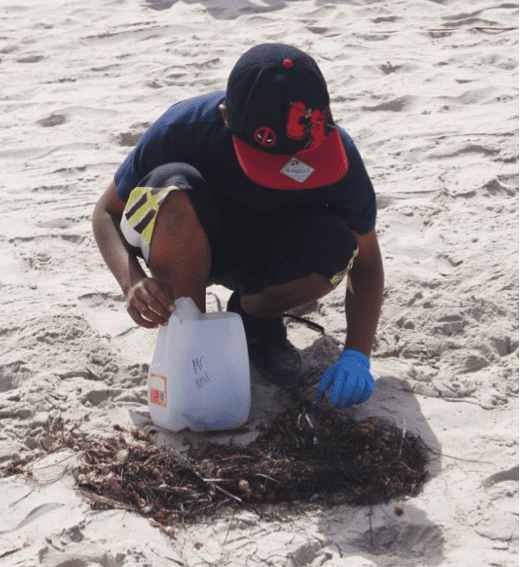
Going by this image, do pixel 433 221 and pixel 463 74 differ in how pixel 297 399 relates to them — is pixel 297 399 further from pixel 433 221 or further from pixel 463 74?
Answer: pixel 463 74

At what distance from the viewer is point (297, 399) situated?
5.93 ft

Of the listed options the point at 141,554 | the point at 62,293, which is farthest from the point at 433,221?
the point at 141,554

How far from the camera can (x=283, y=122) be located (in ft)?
5.23

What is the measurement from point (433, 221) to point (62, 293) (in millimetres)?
1235

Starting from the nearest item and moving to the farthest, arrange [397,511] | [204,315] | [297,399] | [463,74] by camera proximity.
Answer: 1. [397,511]
2. [204,315]
3. [297,399]
4. [463,74]

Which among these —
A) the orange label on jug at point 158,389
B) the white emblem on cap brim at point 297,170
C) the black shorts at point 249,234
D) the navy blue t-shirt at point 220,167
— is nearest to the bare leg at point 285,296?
the black shorts at point 249,234

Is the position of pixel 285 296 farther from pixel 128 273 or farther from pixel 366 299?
pixel 128 273

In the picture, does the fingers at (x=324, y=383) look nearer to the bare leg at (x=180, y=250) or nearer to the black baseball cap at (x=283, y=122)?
the bare leg at (x=180, y=250)

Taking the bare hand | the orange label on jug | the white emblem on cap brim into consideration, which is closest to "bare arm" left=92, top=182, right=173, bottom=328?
the bare hand

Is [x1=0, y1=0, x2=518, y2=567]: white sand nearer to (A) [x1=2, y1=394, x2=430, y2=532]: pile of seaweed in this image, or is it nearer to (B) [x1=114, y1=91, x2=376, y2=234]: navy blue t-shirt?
(A) [x1=2, y1=394, x2=430, y2=532]: pile of seaweed

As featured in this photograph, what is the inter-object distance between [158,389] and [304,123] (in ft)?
2.17

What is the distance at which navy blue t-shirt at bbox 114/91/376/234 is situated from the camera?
1.76 metres

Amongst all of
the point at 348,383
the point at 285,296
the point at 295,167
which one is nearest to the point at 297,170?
the point at 295,167

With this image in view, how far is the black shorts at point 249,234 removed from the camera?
1683 mm
